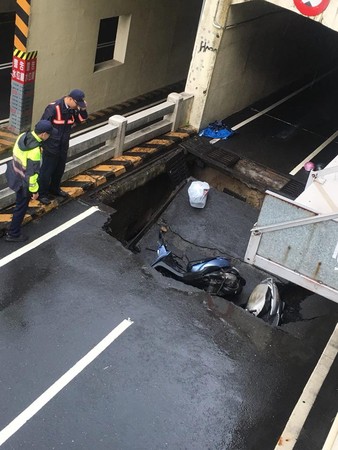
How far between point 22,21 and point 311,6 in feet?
19.2

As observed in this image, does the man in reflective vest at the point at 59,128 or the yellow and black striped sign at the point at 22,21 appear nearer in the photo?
the man in reflective vest at the point at 59,128

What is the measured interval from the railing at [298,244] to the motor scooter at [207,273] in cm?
77

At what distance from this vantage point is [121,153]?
34.8 feet

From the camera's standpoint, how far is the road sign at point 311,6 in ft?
33.0

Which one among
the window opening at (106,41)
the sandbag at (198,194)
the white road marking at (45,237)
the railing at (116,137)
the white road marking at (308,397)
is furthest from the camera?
the window opening at (106,41)

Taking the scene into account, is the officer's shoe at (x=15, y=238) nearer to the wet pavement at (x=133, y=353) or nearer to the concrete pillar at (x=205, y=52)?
the wet pavement at (x=133, y=353)

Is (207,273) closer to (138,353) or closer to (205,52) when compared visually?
(138,353)

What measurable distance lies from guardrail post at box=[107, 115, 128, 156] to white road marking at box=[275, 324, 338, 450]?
207 inches

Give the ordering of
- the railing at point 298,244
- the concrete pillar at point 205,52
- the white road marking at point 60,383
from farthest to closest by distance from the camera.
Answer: the concrete pillar at point 205,52, the railing at point 298,244, the white road marking at point 60,383

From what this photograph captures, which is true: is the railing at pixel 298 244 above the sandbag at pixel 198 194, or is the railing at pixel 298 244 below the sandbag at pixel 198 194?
above

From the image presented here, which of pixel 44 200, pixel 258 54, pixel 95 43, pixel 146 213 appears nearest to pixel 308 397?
pixel 44 200

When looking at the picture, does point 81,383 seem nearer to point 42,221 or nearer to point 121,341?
point 121,341

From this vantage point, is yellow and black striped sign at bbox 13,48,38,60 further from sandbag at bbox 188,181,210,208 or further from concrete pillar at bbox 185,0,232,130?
sandbag at bbox 188,181,210,208

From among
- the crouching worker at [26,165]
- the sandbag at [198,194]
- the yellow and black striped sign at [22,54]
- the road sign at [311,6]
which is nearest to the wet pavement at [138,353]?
the crouching worker at [26,165]
